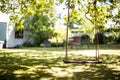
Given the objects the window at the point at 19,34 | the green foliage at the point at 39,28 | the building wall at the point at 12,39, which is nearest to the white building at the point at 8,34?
the building wall at the point at 12,39

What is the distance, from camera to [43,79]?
22.2 ft

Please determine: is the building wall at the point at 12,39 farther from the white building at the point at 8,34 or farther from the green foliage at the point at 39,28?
the green foliage at the point at 39,28

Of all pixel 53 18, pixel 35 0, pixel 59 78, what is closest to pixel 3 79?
pixel 59 78

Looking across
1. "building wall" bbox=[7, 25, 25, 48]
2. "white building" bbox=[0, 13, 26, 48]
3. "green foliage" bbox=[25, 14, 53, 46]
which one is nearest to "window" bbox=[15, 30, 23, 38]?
"white building" bbox=[0, 13, 26, 48]

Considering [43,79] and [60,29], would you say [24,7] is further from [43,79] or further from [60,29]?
[60,29]

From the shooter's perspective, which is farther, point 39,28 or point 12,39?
point 39,28

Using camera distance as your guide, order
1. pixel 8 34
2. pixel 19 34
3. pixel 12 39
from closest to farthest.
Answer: pixel 8 34 → pixel 12 39 → pixel 19 34

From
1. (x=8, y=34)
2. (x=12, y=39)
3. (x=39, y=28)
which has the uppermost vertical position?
(x=39, y=28)

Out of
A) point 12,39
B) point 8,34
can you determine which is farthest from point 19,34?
point 8,34

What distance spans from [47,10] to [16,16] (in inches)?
106

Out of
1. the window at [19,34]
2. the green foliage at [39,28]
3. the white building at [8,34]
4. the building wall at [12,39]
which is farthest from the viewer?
the green foliage at [39,28]

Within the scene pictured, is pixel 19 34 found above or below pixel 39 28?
below

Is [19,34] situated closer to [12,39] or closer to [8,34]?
[12,39]

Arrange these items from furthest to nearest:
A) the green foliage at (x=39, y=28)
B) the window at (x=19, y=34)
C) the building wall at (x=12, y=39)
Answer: the green foliage at (x=39, y=28)
the window at (x=19, y=34)
the building wall at (x=12, y=39)
